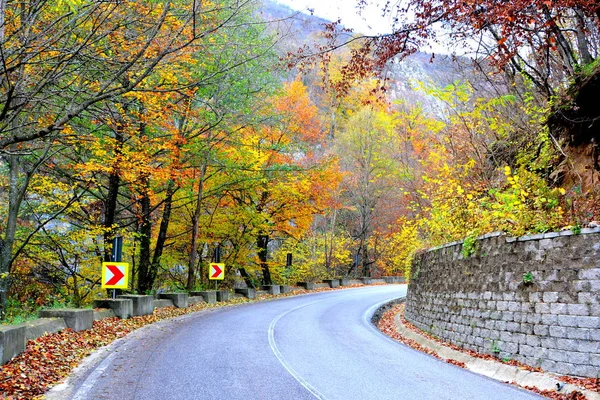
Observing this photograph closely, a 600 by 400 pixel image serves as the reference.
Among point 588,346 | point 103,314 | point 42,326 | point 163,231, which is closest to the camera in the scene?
point 588,346

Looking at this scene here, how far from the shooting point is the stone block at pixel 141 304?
1450 cm

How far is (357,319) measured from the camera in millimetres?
17172

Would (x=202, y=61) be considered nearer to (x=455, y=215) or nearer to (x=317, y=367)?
(x=455, y=215)

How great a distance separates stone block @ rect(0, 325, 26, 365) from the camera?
22.4ft

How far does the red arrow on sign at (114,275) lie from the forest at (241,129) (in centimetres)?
190

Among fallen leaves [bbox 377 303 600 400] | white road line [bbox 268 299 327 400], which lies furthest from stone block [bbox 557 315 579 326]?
white road line [bbox 268 299 327 400]

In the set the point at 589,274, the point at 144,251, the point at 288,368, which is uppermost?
the point at 144,251

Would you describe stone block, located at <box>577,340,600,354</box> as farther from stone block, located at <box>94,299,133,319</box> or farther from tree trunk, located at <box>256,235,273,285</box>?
tree trunk, located at <box>256,235,273,285</box>

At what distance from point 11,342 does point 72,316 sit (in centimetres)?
326

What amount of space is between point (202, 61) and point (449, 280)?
9998 millimetres

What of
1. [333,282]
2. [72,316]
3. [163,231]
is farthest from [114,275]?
[333,282]

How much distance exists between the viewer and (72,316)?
10.3 meters

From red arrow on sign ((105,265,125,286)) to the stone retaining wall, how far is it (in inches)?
324

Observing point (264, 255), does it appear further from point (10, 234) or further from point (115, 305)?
point (10, 234)
